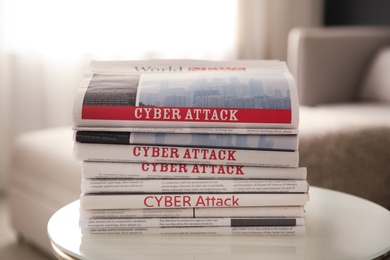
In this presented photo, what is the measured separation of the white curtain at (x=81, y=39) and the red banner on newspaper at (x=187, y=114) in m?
2.08

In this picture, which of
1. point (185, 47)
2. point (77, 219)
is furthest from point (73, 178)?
point (185, 47)

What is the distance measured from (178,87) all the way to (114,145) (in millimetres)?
129

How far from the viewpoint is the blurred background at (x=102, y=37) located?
116 inches

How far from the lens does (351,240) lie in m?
0.98

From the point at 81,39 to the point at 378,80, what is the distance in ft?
4.48

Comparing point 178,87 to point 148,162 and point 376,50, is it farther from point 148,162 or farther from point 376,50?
point 376,50

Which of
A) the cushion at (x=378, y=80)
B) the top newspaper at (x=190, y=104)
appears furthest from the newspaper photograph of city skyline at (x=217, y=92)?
the cushion at (x=378, y=80)

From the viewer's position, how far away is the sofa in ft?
6.11

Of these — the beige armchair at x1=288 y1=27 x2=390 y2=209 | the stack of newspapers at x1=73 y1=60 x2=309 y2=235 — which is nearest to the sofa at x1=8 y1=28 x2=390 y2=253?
the beige armchair at x1=288 y1=27 x2=390 y2=209

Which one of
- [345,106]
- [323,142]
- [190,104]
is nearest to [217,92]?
[190,104]

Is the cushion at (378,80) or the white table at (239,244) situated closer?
the white table at (239,244)

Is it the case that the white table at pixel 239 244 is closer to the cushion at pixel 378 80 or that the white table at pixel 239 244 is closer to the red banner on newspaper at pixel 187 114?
the red banner on newspaper at pixel 187 114

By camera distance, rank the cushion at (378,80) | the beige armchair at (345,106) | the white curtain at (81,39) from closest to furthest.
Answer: the beige armchair at (345,106) → the cushion at (378,80) → the white curtain at (81,39)

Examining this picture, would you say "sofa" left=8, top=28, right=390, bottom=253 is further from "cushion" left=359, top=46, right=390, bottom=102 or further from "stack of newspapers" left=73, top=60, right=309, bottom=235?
"stack of newspapers" left=73, top=60, right=309, bottom=235
